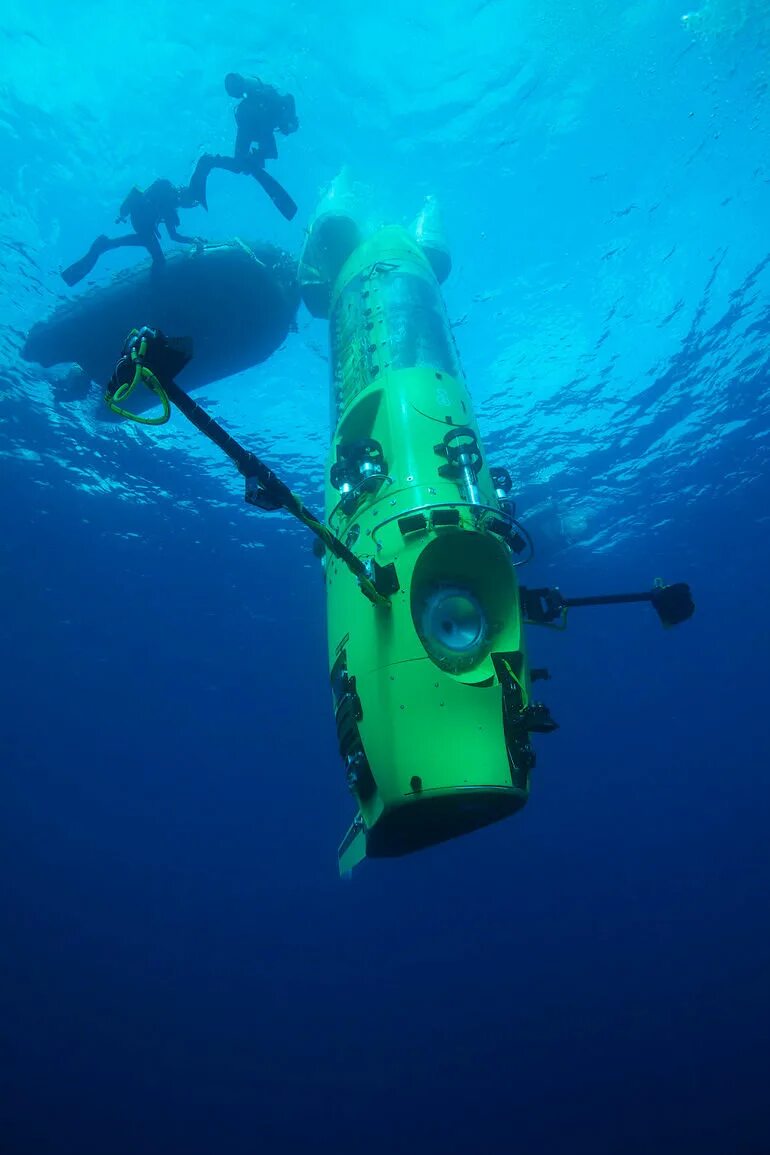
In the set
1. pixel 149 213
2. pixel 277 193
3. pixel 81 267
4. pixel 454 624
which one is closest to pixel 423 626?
pixel 454 624

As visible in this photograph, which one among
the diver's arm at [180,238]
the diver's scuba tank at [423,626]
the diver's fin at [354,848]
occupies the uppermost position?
the diver's arm at [180,238]

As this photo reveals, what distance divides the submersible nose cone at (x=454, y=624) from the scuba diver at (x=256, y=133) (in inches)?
272

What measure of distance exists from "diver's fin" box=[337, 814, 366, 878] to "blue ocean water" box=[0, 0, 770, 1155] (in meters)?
11.4

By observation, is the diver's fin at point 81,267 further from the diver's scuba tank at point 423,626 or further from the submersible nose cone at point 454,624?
the submersible nose cone at point 454,624

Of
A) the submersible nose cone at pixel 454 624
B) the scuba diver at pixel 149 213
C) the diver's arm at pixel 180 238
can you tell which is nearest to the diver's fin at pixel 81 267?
the scuba diver at pixel 149 213

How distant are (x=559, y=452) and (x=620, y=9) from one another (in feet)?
32.4

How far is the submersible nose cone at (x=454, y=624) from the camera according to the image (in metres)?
4.81

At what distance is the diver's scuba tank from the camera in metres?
4.23

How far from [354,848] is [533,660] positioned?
78.1 ft

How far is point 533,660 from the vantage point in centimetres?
2755

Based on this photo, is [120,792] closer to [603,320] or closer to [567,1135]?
[567,1135]

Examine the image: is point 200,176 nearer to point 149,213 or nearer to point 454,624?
point 149,213

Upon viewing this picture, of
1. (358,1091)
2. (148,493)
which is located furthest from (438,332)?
(358,1091)

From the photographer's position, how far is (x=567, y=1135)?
29.1 meters
